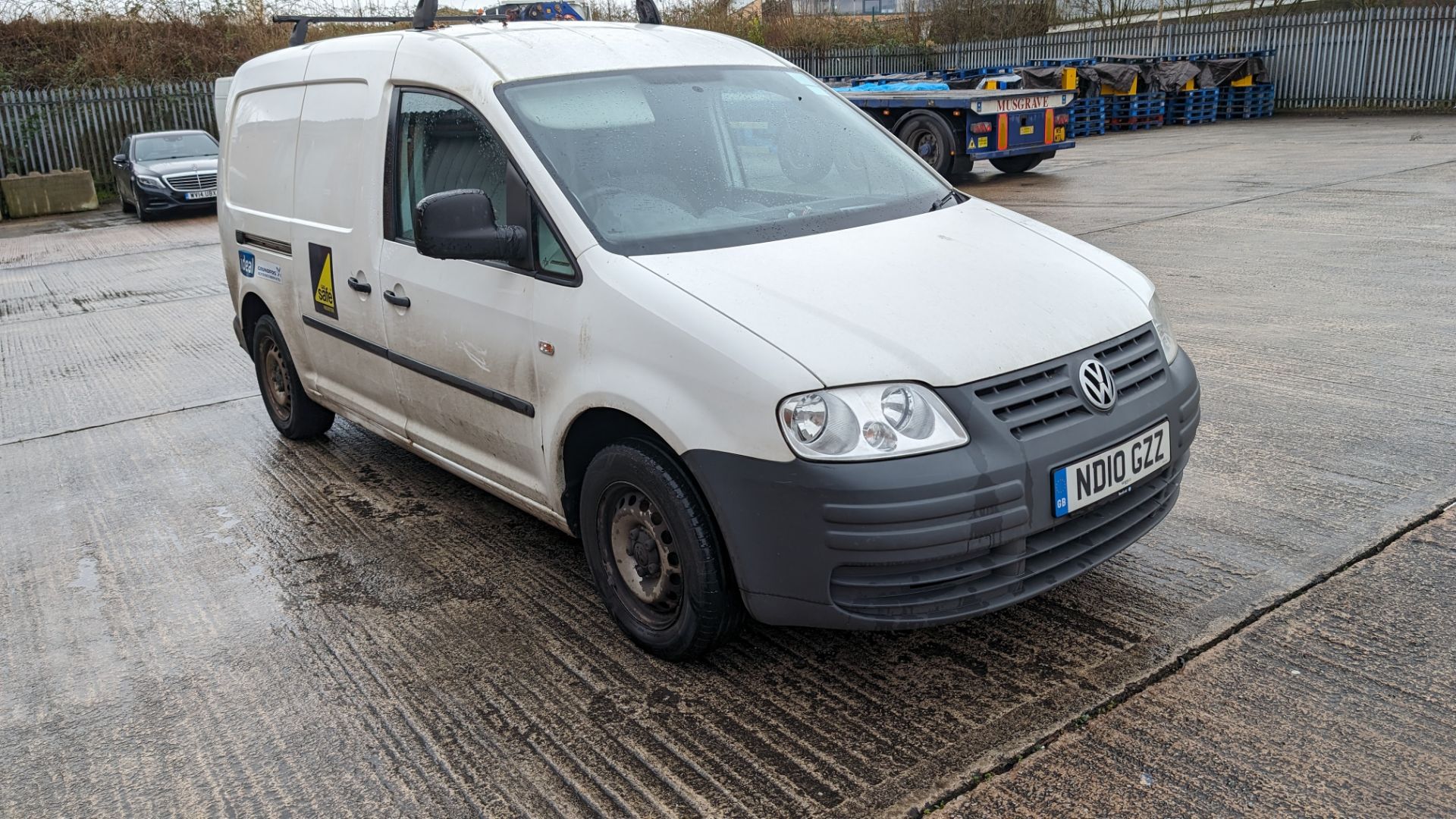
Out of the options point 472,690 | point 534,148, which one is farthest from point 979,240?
point 472,690

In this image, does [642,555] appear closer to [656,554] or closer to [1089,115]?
[656,554]

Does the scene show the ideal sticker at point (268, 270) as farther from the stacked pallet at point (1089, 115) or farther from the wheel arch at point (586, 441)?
the stacked pallet at point (1089, 115)

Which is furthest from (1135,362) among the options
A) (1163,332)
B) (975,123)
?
(975,123)

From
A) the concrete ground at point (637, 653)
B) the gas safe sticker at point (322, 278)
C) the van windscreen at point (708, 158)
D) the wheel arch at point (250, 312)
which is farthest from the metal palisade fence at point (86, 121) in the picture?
the van windscreen at point (708, 158)

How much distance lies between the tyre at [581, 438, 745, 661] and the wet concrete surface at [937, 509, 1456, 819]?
83 cm

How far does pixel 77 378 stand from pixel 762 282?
6.11 m

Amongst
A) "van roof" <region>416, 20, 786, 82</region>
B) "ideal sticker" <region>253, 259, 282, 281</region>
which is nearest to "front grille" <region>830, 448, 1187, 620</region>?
"van roof" <region>416, 20, 786, 82</region>

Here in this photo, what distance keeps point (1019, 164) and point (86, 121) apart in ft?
63.1

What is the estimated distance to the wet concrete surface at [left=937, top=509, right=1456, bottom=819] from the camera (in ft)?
8.25

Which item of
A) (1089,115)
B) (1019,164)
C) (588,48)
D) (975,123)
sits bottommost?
(1019,164)

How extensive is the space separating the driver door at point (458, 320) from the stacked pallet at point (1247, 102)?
2360 cm

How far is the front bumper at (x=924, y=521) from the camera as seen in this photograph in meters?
2.69

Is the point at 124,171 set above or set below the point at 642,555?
above

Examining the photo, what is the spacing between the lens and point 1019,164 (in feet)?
53.5
